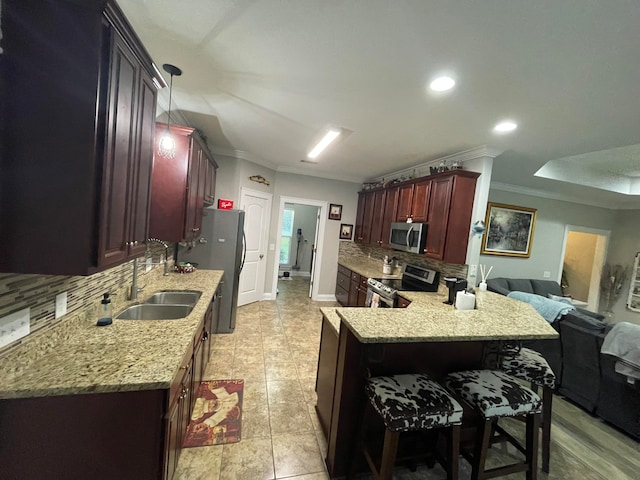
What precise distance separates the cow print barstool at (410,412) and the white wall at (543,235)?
395 centimetres

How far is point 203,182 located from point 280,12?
2148 millimetres

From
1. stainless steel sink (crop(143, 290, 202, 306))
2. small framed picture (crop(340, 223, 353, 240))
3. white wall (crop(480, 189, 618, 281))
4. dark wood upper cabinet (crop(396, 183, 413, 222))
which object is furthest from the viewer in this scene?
small framed picture (crop(340, 223, 353, 240))

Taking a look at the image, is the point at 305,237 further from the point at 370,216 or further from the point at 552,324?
the point at 552,324

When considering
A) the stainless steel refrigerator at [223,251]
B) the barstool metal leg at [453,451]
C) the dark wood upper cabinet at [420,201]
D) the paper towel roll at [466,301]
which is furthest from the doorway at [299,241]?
the barstool metal leg at [453,451]

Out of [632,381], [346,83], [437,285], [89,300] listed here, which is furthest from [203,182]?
[632,381]

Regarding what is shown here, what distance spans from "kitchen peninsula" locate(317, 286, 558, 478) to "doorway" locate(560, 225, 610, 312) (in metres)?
4.78

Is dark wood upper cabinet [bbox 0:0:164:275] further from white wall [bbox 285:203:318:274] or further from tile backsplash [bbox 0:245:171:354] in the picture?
white wall [bbox 285:203:318:274]

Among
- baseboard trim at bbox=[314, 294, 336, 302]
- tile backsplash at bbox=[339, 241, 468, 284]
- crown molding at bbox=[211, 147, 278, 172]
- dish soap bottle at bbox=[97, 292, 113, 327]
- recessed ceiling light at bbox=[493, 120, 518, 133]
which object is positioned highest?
recessed ceiling light at bbox=[493, 120, 518, 133]

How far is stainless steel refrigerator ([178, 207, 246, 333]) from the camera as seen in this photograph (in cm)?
333

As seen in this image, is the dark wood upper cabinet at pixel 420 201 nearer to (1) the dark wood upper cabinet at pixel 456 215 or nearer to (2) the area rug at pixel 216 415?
(1) the dark wood upper cabinet at pixel 456 215

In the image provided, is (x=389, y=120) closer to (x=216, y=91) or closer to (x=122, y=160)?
Answer: (x=216, y=91)

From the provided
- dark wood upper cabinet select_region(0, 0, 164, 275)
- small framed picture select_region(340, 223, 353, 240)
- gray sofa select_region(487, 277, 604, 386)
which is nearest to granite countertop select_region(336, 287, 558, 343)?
gray sofa select_region(487, 277, 604, 386)

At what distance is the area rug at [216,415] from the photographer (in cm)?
184

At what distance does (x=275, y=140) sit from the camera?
3.34 metres
